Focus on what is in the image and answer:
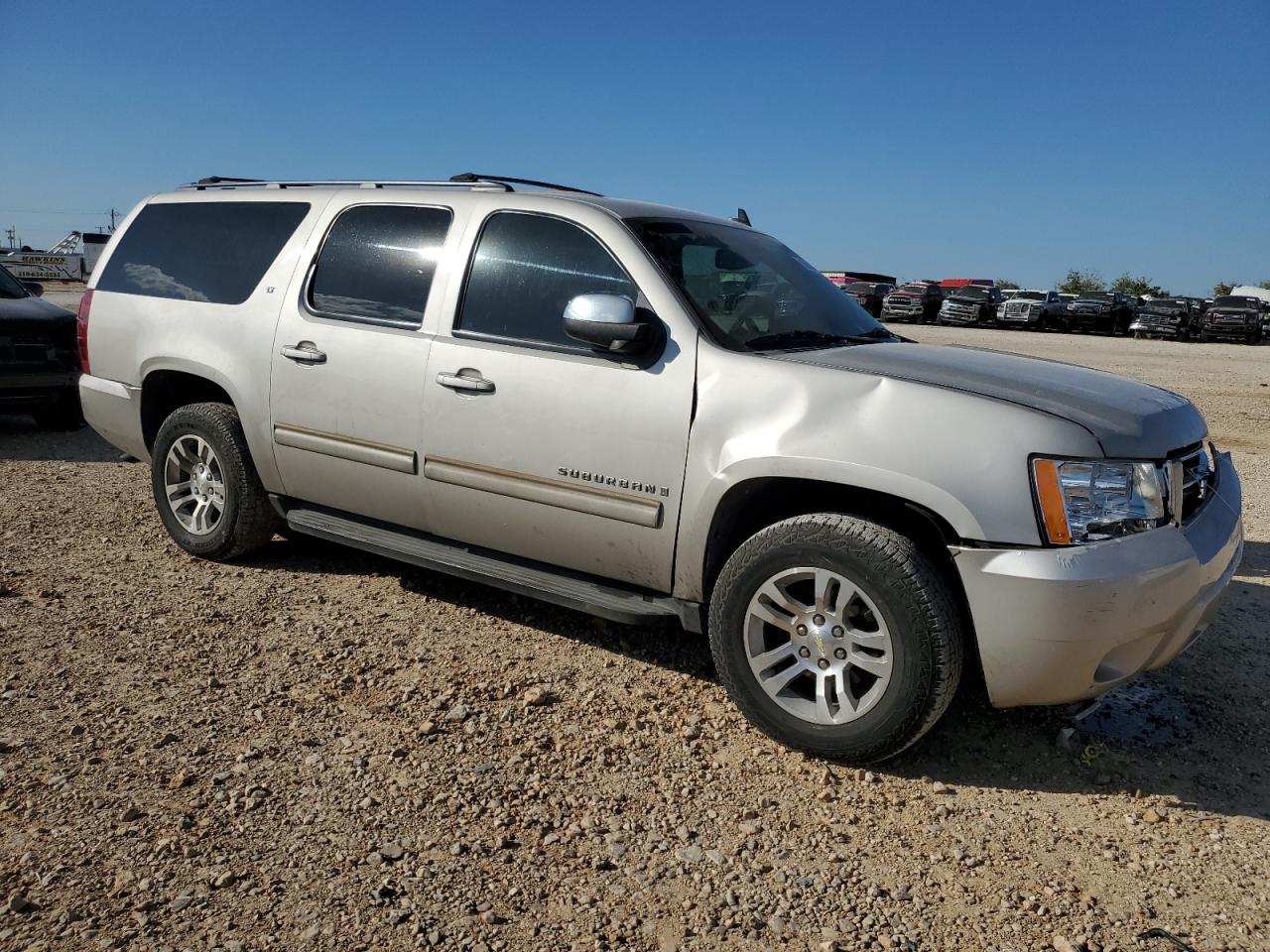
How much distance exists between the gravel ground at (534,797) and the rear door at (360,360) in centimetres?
63

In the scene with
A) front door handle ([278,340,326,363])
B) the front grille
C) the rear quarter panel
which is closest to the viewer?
the front grille

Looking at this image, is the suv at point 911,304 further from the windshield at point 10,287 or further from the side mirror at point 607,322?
the side mirror at point 607,322

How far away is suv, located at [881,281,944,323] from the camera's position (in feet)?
120

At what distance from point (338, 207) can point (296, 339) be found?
0.68 m

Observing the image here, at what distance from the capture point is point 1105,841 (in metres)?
2.85

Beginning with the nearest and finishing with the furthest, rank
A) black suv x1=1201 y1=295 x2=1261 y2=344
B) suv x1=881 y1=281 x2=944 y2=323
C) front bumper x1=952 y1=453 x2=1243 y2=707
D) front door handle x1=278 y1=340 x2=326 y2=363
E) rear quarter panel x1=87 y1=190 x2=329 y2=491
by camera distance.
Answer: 1. front bumper x1=952 y1=453 x2=1243 y2=707
2. front door handle x1=278 y1=340 x2=326 y2=363
3. rear quarter panel x1=87 y1=190 x2=329 y2=491
4. black suv x1=1201 y1=295 x2=1261 y2=344
5. suv x1=881 y1=281 x2=944 y2=323

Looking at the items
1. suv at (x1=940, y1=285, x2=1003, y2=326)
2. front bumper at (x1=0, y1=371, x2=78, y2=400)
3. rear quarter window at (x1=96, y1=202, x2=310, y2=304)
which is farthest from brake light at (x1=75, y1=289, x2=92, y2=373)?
suv at (x1=940, y1=285, x2=1003, y2=326)

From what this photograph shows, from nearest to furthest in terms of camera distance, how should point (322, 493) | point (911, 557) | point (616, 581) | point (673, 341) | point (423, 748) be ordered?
1. point (911, 557)
2. point (423, 748)
3. point (673, 341)
4. point (616, 581)
5. point (322, 493)

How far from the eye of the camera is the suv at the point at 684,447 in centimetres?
293

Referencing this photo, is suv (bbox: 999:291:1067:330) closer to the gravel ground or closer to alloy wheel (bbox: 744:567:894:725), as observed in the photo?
the gravel ground

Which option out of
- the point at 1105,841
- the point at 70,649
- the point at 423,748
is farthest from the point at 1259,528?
the point at 70,649

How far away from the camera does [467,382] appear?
3.84m

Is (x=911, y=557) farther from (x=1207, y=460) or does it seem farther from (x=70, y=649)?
(x=70, y=649)

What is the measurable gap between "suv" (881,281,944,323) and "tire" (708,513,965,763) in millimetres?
35118
